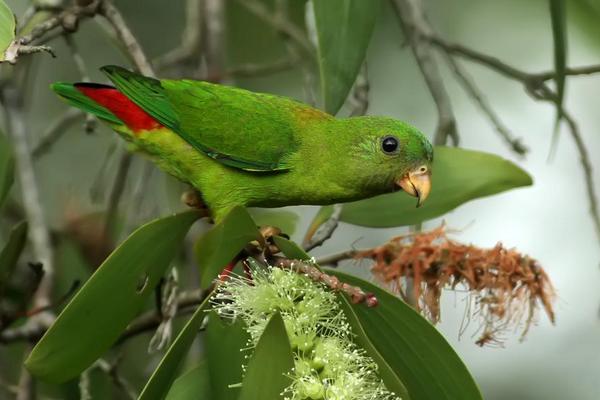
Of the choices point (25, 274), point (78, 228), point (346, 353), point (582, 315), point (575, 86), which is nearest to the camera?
point (346, 353)

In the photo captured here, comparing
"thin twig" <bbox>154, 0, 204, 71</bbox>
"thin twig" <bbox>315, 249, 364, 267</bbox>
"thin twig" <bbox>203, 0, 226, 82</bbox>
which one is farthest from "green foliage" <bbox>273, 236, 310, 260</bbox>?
"thin twig" <bbox>154, 0, 204, 71</bbox>

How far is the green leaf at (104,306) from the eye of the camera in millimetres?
1584

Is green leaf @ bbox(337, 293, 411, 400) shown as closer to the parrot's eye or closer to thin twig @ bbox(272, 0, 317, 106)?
the parrot's eye

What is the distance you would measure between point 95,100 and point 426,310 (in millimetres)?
1030

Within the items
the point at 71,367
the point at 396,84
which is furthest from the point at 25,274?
the point at 396,84

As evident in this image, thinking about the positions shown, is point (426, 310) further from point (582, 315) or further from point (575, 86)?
point (575, 86)

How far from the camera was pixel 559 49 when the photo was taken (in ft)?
6.64

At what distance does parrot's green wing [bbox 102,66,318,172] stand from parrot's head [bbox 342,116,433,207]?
0.60ft

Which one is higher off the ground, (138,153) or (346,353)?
(138,153)

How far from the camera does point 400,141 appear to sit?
216 cm

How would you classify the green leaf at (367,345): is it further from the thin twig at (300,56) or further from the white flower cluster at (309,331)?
the thin twig at (300,56)

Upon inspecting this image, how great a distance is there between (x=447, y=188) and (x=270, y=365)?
3.02ft

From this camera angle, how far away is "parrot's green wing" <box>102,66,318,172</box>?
89.3 inches

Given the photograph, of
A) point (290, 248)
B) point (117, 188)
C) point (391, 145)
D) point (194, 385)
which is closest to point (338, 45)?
point (391, 145)
